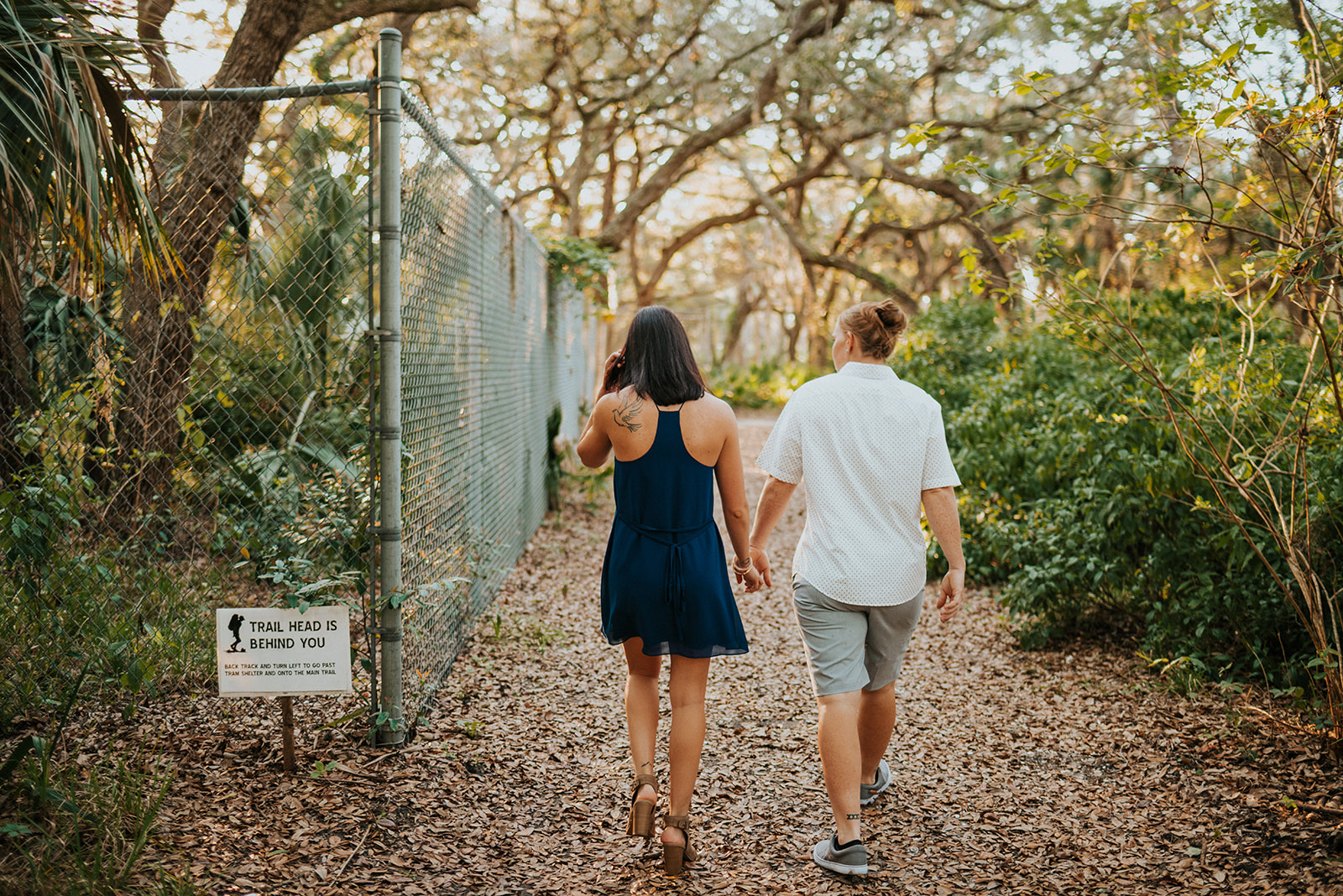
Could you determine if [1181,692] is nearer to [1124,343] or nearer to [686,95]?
[1124,343]

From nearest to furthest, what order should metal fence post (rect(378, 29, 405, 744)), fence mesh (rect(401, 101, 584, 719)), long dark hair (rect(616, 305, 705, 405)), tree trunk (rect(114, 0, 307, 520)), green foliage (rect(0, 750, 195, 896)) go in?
green foliage (rect(0, 750, 195, 896)) → long dark hair (rect(616, 305, 705, 405)) → metal fence post (rect(378, 29, 405, 744)) → fence mesh (rect(401, 101, 584, 719)) → tree trunk (rect(114, 0, 307, 520))

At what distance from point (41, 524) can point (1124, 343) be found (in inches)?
189

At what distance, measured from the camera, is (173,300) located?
4039 millimetres

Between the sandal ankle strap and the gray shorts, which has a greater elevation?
the gray shorts

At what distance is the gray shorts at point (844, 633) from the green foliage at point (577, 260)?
6783 mm

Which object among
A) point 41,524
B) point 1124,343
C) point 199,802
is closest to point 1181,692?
point 1124,343

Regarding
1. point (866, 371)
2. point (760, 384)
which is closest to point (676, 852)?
point (866, 371)

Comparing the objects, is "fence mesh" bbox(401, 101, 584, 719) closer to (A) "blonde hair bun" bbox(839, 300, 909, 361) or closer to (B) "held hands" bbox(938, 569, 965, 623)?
(A) "blonde hair bun" bbox(839, 300, 909, 361)

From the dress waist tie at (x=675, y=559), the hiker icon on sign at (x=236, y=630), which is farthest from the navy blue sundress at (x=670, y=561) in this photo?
the hiker icon on sign at (x=236, y=630)

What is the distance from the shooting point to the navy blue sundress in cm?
283

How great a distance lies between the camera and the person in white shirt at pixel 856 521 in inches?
114

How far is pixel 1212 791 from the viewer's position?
11.1 feet

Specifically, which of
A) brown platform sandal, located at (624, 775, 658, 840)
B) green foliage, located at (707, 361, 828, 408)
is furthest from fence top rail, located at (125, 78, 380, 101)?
green foliage, located at (707, 361, 828, 408)

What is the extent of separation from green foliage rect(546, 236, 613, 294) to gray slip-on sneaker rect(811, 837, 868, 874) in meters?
7.15
